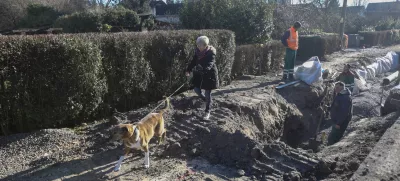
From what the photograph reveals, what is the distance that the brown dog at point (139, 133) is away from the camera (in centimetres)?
457

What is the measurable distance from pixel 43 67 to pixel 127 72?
80.0 inches

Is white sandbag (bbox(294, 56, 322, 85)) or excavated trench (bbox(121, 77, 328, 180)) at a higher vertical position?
white sandbag (bbox(294, 56, 322, 85))

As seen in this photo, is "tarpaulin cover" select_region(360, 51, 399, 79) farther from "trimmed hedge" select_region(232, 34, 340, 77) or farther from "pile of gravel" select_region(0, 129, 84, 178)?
"pile of gravel" select_region(0, 129, 84, 178)

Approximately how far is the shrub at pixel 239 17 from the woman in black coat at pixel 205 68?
795cm

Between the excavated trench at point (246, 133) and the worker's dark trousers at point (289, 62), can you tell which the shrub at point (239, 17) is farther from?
the excavated trench at point (246, 133)

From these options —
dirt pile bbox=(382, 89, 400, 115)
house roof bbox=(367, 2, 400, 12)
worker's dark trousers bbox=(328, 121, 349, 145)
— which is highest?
house roof bbox=(367, 2, 400, 12)

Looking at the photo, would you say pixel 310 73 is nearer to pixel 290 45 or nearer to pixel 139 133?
pixel 290 45

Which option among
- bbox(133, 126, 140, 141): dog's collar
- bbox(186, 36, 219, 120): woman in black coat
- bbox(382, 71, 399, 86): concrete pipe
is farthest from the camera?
bbox(382, 71, 399, 86): concrete pipe

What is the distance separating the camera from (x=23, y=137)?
19.9 feet

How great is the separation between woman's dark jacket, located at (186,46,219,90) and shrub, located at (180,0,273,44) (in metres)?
7.94

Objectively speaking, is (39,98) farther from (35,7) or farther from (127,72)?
(35,7)

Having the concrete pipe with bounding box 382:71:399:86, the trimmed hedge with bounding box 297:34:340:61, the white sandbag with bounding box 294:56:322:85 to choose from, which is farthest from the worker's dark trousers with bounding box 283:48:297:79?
the trimmed hedge with bounding box 297:34:340:61

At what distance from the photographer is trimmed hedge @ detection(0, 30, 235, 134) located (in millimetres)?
5941

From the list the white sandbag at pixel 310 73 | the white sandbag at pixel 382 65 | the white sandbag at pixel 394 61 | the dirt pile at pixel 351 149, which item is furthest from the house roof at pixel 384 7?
the dirt pile at pixel 351 149
